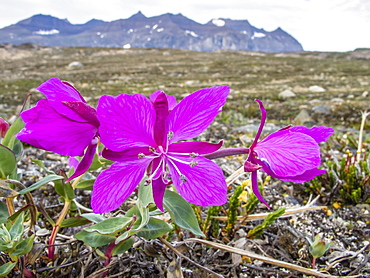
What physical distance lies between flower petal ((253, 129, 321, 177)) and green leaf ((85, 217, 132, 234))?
563mm

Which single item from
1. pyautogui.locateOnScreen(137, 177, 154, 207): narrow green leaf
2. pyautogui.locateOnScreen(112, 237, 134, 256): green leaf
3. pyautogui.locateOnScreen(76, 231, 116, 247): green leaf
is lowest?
pyautogui.locateOnScreen(112, 237, 134, 256): green leaf

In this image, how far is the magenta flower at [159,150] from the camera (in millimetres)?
991

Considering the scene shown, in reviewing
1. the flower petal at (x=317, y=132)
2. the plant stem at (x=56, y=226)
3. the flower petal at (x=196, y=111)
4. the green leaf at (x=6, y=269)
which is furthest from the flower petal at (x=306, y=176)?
the green leaf at (x=6, y=269)

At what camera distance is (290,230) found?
214 centimetres

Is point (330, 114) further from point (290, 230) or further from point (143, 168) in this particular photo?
point (143, 168)

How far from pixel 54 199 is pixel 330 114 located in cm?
780

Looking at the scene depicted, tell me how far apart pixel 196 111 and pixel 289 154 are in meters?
0.35

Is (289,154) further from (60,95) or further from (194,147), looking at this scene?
(60,95)

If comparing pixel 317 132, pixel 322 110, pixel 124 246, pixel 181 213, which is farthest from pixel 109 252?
pixel 322 110

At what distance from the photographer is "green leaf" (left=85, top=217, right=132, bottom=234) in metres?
1.15

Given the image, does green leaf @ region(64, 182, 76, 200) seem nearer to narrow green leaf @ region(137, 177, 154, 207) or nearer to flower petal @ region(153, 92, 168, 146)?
narrow green leaf @ region(137, 177, 154, 207)

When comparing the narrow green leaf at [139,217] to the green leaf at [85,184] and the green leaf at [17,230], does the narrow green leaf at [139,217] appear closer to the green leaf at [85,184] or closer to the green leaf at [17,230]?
the green leaf at [85,184]

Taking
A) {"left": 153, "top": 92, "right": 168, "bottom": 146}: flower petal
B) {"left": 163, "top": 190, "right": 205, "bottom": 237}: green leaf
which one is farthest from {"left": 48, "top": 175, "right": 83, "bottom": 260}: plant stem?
{"left": 153, "top": 92, "right": 168, "bottom": 146}: flower petal

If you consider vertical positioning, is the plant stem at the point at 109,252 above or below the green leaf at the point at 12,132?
below
